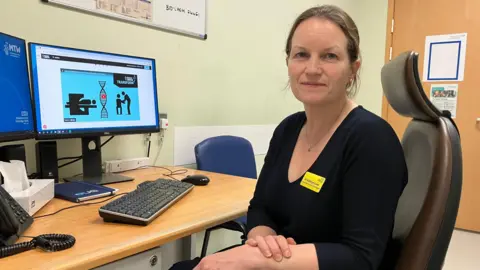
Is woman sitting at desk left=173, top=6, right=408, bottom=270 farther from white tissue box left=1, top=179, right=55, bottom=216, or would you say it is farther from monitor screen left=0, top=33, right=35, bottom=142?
monitor screen left=0, top=33, right=35, bottom=142

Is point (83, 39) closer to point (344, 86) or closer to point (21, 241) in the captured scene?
point (21, 241)

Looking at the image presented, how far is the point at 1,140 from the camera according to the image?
1192mm

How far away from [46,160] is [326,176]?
43.1 inches

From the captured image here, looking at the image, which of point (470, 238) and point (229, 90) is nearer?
point (229, 90)

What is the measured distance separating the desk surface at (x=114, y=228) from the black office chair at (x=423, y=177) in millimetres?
538

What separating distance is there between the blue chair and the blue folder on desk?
74 cm

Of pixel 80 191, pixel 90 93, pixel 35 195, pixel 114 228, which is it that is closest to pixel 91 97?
pixel 90 93

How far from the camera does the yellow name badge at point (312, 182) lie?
97 centimetres

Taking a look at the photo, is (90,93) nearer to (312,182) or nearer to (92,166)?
(92,166)

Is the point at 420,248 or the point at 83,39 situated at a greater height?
the point at 83,39

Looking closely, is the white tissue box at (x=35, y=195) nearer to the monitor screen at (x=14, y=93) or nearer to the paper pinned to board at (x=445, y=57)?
the monitor screen at (x=14, y=93)

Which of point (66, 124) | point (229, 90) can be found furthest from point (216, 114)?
point (66, 124)

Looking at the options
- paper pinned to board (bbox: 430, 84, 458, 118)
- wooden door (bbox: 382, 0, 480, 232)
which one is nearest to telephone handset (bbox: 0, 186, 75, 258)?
wooden door (bbox: 382, 0, 480, 232)

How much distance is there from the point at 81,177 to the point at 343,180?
1.16 metres
